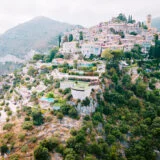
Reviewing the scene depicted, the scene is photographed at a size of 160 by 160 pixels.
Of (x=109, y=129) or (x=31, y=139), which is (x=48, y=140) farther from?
(x=109, y=129)

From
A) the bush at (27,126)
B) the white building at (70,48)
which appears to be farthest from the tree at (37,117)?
the white building at (70,48)

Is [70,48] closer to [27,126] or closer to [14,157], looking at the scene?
[27,126]

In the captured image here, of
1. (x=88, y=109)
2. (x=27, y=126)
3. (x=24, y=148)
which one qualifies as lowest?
(x=24, y=148)

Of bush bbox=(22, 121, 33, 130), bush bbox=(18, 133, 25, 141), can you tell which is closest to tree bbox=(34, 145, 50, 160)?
bush bbox=(18, 133, 25, 141)

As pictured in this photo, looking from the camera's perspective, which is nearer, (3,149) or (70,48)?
(3,149)

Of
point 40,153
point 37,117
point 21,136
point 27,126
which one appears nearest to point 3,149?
point 21,136

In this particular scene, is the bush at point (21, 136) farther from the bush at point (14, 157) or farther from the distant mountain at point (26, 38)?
the distant mountain at point (26, 38)

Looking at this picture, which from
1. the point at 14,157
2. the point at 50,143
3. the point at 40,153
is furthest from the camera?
the point at 50,143

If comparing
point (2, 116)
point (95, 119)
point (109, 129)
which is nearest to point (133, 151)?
point (109, 129)

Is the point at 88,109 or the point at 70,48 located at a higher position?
the point at 70,48
